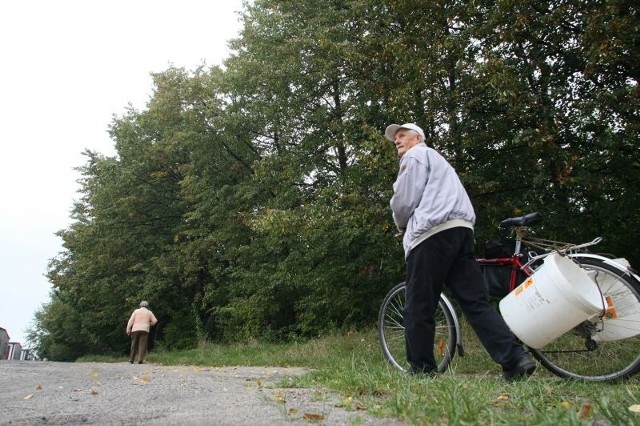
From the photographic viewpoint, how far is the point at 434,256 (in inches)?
151

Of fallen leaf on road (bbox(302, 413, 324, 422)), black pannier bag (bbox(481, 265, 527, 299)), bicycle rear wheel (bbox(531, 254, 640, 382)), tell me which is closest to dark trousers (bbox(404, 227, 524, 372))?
black pannier bag (bbox(481, 265, 527, 299))

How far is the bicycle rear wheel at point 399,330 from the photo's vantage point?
4449 mm

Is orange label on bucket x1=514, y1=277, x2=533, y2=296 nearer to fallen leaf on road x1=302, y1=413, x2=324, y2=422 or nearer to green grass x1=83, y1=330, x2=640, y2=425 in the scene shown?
green grass x1=83, y1=330, x2=640, y2=425

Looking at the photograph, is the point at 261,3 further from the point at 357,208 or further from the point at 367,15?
the point at 357,208

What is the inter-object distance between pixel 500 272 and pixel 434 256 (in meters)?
0.96

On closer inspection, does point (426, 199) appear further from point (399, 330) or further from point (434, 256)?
point (399, 330)

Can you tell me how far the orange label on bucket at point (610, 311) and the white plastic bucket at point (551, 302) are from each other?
0.12 m

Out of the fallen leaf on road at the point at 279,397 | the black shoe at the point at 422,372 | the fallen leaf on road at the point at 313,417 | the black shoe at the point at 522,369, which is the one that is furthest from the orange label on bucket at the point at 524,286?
the fallen leaf on road at the point at 313,417

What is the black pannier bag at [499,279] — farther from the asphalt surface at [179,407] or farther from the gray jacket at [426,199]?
the asphalt surface at [179,407]

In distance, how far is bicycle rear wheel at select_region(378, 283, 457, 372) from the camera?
4.45 metres

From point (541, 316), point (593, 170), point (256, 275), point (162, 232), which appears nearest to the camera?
point (541, 316)

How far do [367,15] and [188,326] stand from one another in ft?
62.1

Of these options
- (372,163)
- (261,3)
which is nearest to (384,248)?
(372,163)

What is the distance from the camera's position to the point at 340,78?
1455 cm
